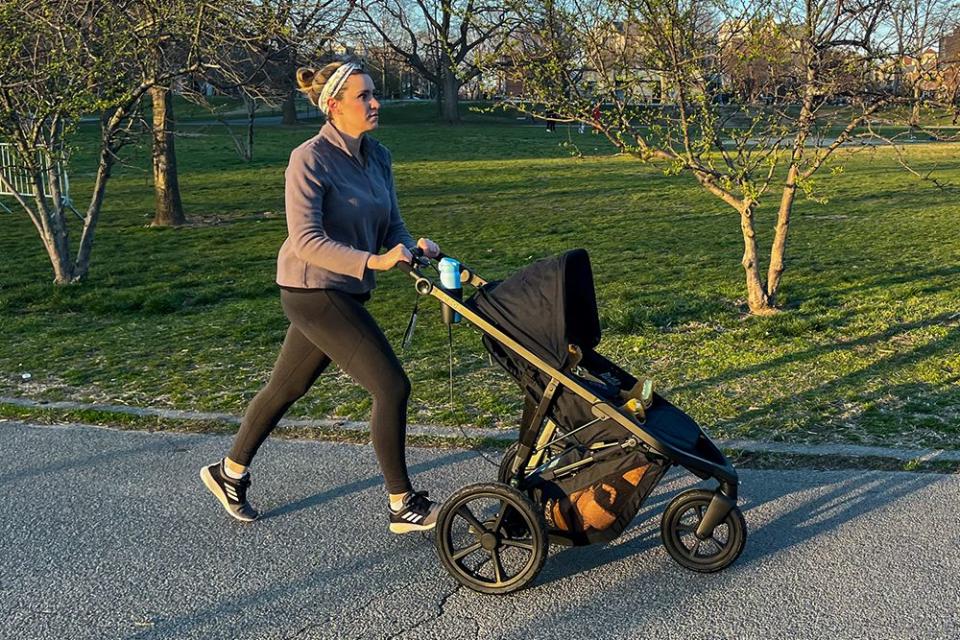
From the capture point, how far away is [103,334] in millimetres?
8227

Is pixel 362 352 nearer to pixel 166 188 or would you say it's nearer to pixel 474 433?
pixel 474 433

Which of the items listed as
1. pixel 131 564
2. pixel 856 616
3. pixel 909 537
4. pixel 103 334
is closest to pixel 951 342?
pixel 909 537

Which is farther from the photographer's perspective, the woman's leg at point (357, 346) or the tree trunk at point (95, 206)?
the tree trunk at point (95, 206)

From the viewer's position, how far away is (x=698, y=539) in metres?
3.76

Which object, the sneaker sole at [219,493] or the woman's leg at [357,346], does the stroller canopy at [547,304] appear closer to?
the woman's leg at [357,346]

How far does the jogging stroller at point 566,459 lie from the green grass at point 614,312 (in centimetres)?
159

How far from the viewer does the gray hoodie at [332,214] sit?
3.85 meters

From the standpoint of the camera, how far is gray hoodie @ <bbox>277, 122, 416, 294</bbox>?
12.6 feet

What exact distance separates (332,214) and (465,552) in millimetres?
1468

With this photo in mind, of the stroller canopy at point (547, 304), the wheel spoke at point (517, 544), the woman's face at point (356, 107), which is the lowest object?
the wheel spoke at point (517, 544)

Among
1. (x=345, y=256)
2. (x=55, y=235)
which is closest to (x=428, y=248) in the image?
(x=345, y=256)

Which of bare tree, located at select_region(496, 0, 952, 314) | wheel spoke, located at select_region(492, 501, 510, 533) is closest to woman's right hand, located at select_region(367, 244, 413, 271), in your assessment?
wheel spoke, located at select_region(492, 501, 510, 533)

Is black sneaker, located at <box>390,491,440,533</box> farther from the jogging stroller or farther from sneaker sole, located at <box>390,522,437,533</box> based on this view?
the jogging stroller

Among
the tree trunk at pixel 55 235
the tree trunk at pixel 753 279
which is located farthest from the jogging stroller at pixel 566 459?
the tree trunk at pixel 55 235
